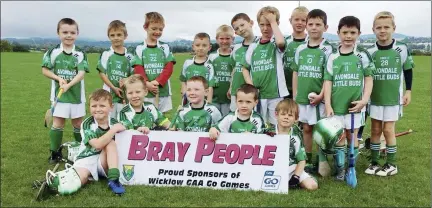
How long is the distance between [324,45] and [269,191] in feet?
6.87

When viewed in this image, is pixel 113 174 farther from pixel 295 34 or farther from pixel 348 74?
pixel 295 34

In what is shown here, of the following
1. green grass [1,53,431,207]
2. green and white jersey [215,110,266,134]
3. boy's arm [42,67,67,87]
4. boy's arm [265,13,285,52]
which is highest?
boy's arm [265,13,285,52]

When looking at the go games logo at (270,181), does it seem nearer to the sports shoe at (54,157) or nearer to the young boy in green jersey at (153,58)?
the young boy in green jersey at (153,58)

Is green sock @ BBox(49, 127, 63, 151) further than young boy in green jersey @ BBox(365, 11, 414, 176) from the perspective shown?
Yes

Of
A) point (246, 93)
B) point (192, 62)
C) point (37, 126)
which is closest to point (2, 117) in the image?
point (37, 126)

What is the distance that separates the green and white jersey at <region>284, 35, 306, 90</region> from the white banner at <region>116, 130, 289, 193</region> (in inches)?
63.0

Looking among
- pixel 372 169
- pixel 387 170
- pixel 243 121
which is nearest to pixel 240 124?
pixel 243 121

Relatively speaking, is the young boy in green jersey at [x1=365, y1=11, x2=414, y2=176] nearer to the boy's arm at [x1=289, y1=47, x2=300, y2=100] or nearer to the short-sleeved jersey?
the boy's arm at [x1=289, y1=47, x2=300, y2=100]

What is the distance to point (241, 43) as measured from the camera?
6566 mm

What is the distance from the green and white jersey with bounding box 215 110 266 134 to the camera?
5.52 m

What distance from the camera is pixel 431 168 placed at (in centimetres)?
640

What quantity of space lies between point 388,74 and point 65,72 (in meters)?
4.40

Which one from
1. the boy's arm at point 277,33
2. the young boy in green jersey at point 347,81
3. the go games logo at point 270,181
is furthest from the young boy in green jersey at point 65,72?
the young boy in green jersey at point 347,81

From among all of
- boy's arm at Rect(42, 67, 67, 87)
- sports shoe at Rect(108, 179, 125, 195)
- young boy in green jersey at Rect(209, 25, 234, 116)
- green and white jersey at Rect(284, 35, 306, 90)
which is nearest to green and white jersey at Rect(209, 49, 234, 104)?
young boy in green jersey at Rect(209, 25, 234, 116)
